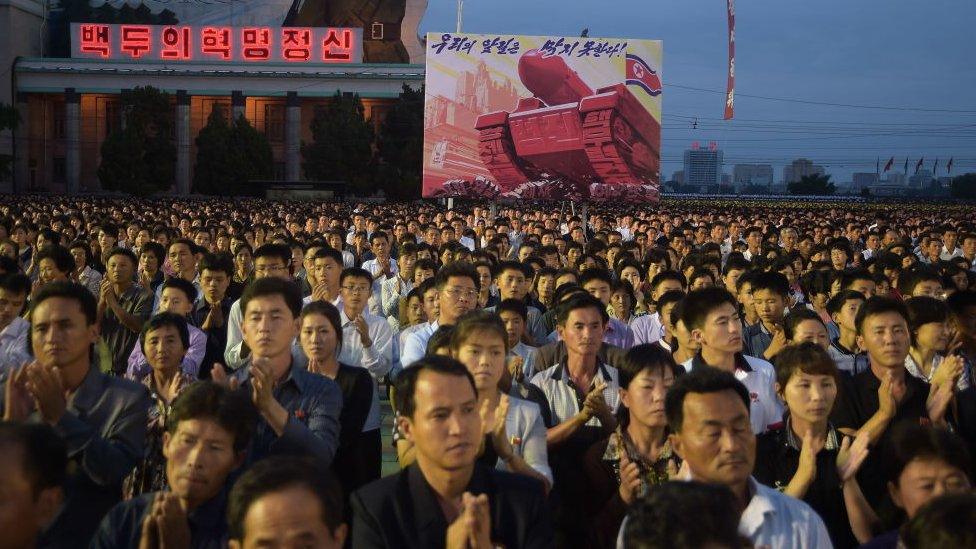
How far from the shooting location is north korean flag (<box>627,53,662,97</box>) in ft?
77.8

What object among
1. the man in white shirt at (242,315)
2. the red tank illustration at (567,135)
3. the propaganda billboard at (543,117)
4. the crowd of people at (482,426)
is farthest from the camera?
the red tank illustration at (567,135)

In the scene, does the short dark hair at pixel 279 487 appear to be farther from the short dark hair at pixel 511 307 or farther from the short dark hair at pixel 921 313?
the short dark hair at pixel 921 313

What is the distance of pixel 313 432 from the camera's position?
372cm

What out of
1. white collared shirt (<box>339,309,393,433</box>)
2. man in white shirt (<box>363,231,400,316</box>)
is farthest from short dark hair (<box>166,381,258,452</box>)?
man in white shirt (<box>363,231,400,316</box>)

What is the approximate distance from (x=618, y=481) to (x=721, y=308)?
4.47 feet

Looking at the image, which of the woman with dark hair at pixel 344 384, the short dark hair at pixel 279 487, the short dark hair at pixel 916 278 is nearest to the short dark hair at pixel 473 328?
the woman with dark hair at pixel 344 384

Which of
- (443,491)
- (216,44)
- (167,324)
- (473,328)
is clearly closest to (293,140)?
(216,44)

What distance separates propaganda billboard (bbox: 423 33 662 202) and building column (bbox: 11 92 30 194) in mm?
37027

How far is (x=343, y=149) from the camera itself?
153 ft

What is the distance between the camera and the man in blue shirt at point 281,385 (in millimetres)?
3363

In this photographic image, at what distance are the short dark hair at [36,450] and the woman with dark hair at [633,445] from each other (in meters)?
1.89

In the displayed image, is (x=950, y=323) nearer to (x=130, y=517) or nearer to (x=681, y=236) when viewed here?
(x=130, y=517)

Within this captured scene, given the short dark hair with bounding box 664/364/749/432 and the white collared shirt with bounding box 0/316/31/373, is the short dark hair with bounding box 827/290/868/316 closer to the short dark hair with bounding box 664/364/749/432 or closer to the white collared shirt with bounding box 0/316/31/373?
the short dark hair with bounding box 664/364/749/432

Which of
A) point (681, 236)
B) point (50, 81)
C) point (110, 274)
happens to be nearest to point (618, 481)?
point (110, 274)
